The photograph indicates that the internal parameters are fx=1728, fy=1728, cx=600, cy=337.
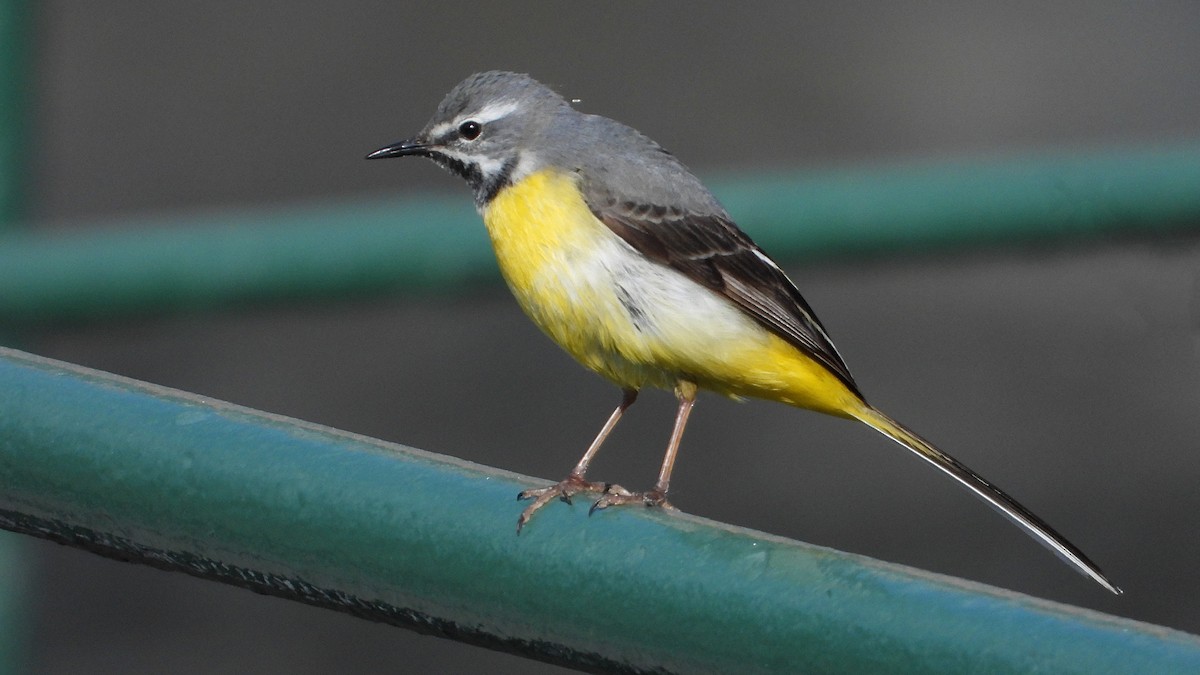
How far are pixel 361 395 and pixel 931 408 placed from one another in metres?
2.53

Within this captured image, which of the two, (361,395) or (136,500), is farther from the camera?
(361,395)

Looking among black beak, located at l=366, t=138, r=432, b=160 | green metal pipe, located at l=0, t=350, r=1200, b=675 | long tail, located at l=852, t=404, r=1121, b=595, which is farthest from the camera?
black beak, located at l=366, t=138, r=432, b=160

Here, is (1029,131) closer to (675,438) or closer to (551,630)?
(675,438)

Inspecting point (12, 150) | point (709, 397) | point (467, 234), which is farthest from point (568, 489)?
point (709, 397)

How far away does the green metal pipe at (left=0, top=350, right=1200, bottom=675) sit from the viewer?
190 centimetres

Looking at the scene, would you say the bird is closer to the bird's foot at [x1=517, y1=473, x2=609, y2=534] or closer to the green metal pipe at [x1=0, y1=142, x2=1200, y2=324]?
the bird's foot at [x1=517, y1=473, x2=609, y2=534]

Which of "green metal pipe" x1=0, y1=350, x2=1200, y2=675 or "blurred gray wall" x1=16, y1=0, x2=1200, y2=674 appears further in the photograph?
"blurred gray wall" x1=16, y1=0, x2=1200, y2=674

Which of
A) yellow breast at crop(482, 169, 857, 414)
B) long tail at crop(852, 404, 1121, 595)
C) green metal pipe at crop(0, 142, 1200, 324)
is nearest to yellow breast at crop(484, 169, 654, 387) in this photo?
yellow breast at crop(482, 169, 857, 414)

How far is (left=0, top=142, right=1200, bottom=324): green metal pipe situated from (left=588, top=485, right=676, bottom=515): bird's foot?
130cm

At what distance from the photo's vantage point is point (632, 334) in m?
3.20

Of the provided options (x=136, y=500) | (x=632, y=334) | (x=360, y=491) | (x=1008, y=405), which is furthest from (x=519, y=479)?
(x=1008, y=405)

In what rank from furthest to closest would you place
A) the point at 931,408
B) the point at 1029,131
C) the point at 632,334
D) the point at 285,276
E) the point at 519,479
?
the point at 1029,131 < the point at 931,408 < the point at 285,276 < the point at 632,334 < the point at 519,479

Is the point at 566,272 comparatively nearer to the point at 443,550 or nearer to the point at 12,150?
the point at 443,550

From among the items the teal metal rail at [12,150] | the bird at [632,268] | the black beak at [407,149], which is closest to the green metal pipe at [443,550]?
the bird at [632,268]
